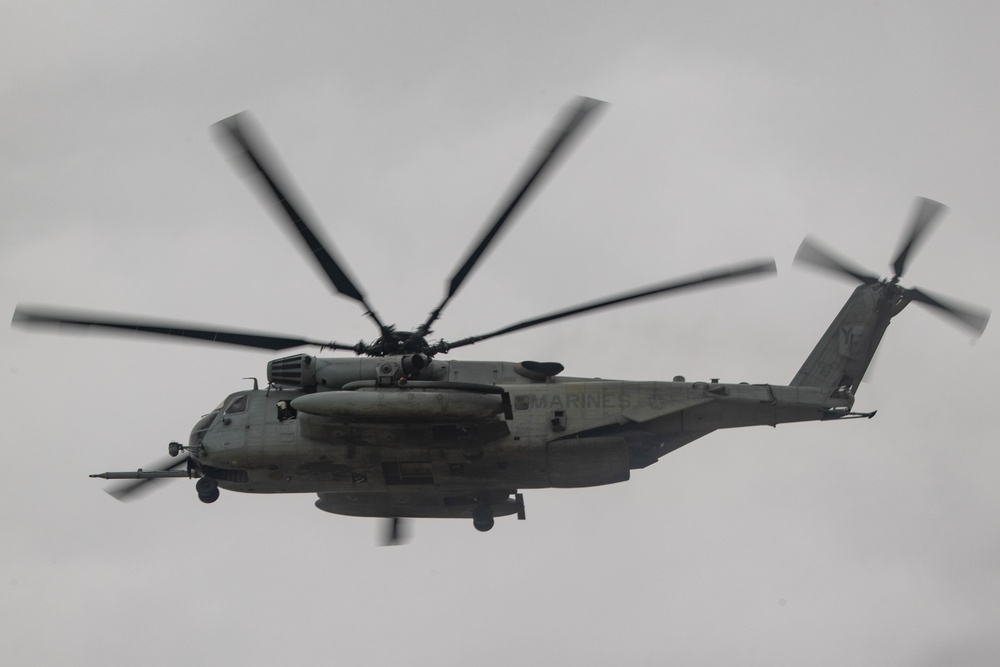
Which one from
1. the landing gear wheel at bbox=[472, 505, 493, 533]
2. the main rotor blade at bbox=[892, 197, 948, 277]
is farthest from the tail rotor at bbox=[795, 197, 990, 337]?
the landing gear wheel at bbox=[472, 505, 493, 533]

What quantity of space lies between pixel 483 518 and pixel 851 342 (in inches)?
396

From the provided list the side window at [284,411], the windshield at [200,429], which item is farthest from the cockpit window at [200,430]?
the side window at [284,411]

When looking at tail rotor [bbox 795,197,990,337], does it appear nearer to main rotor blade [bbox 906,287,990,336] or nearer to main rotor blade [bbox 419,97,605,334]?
main rotor blade [bbox 906,287,990,336]

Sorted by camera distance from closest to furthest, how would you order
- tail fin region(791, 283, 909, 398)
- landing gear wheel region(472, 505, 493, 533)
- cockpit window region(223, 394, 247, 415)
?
landing gear wheel region(472, 505, 493, 533) → cockpit window region(223, 394, 247, 415) → tail fin region(791, 283, 909, 398)

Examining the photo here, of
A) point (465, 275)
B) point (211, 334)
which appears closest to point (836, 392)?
point (465, 275)

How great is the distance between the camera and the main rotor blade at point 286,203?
917 inches

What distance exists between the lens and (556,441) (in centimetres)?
2808

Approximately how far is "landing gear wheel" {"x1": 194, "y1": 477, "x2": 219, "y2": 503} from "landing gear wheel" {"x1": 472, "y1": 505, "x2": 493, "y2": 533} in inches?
242

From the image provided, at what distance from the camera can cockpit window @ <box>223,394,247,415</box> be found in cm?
2988

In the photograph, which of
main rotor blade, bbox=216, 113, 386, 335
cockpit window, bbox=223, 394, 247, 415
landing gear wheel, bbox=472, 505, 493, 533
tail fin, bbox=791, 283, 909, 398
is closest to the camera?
main rotor blade, bbox=216, 113, 386, 335

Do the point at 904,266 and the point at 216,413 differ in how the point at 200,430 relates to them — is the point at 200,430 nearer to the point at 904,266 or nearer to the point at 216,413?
the point at 216,413

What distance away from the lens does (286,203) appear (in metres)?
23.9

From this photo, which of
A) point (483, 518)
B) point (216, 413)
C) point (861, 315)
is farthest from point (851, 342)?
point (216, 413)

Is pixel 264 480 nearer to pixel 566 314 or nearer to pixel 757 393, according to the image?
pixel 566 314
